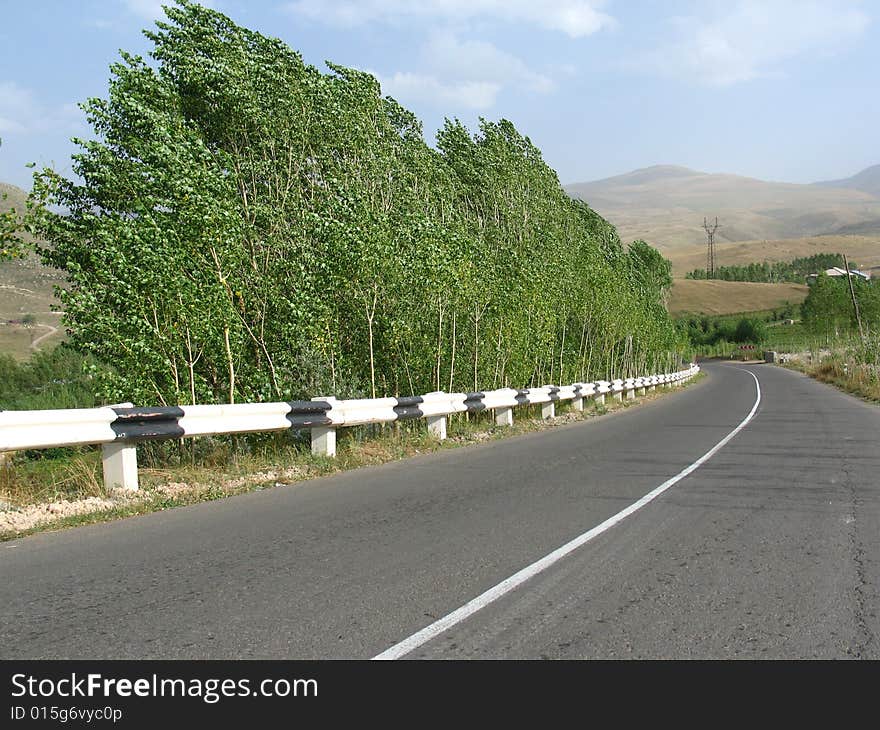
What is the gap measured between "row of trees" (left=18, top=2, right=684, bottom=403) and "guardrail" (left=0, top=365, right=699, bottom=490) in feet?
7.56

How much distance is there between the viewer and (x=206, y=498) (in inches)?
372

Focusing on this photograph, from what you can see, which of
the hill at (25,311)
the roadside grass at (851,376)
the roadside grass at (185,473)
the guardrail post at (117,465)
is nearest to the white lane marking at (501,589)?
the roadside grass at (185,473)

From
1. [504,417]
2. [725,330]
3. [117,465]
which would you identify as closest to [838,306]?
[725,330]

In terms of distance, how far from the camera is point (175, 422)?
9.81 metres

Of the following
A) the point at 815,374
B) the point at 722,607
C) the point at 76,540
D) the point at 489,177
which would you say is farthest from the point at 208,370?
the point at 815,374

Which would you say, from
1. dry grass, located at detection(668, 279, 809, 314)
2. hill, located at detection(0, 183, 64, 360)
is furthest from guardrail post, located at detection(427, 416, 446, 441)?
dry grass, located at detection(668, 279, 809, 314)

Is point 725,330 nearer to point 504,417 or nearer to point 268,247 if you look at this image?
point 504,417

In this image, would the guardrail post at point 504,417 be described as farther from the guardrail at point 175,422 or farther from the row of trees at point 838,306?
the row of trees at point 838,306

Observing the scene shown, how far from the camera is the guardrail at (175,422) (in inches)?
321

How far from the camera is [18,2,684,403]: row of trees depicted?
1380cm

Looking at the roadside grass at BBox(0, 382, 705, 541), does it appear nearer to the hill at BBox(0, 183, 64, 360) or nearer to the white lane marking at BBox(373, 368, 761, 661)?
the white lane marking at BBox(373, 368, 761, 661)

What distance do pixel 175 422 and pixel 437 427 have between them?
743cm

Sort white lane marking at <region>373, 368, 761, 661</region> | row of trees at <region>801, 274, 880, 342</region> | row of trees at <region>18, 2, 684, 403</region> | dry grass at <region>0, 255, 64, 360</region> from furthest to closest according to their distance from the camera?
1. dry grass at <region>0, 255, 64, 360</region>
2. row of trees at <region>801, 274, 880, 342</region>
3. row of trees at <region>18, 2, 684, 403</region>
4. white lane marking at <region>373, 368, 761, 661</region>
